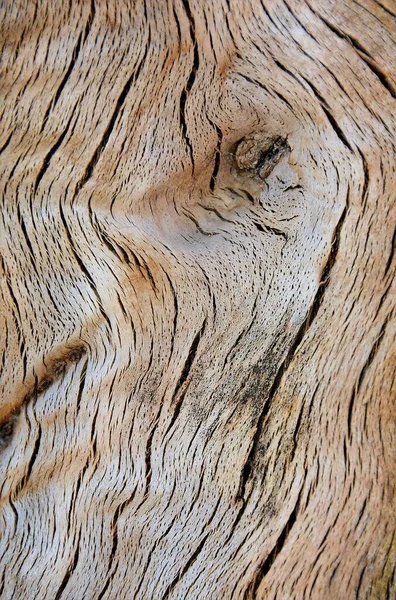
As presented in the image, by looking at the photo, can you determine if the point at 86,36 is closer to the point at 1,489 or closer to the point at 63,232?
the point at 63,232

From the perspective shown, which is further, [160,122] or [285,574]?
[160,122]

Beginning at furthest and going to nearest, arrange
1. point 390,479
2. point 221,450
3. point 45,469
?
point 45,469, point 221,450, point 390,479

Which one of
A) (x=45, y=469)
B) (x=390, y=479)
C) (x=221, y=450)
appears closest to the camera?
(x=390, y=479)

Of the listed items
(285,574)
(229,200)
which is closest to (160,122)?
(229,200)

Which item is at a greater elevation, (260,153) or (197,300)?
(260,153)
